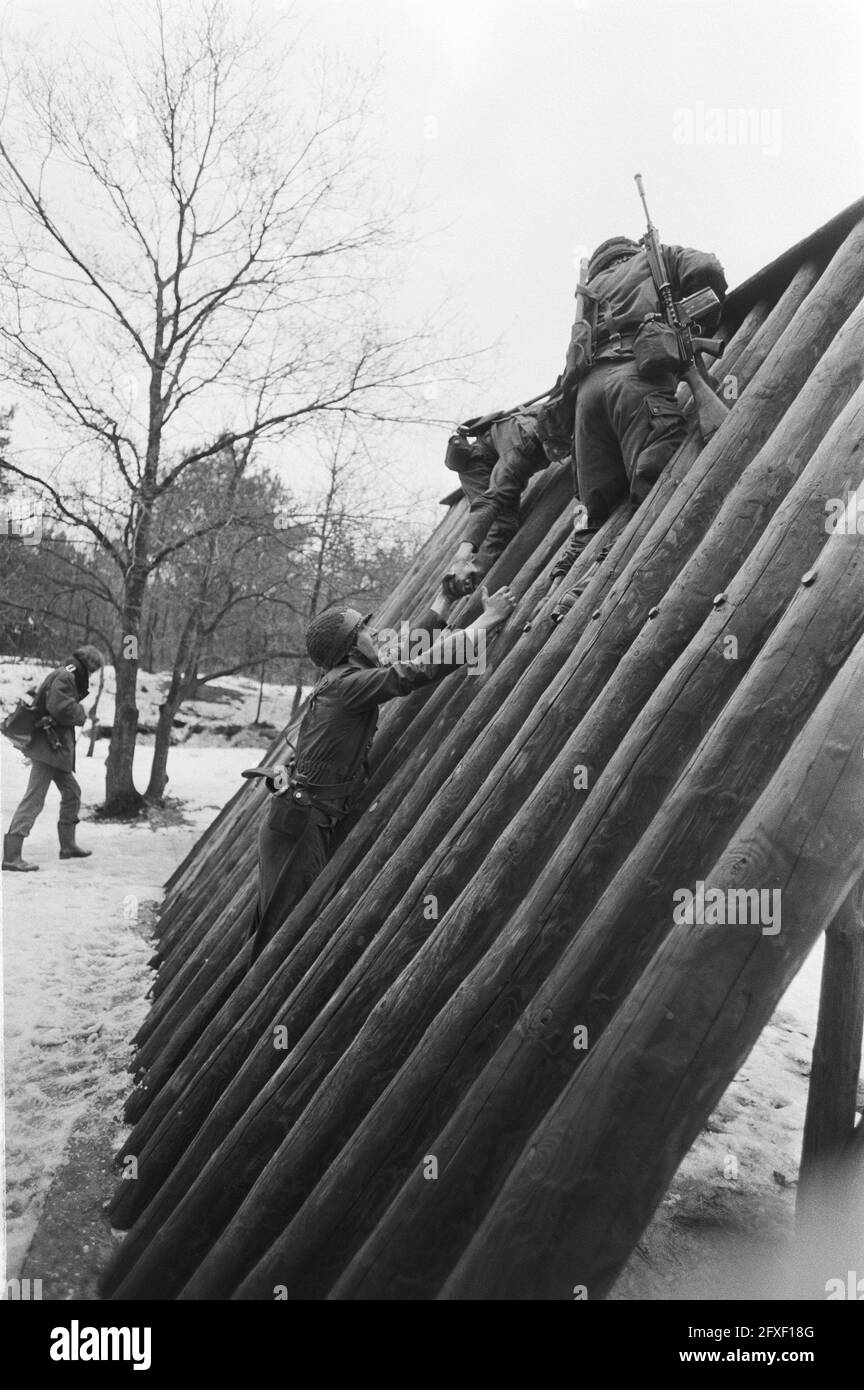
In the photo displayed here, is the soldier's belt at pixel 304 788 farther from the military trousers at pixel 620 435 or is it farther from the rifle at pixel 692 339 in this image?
the rifle at pixel 692 339

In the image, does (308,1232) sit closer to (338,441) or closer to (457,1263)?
(457,1263)

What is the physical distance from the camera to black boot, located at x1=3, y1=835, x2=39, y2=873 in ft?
23.3

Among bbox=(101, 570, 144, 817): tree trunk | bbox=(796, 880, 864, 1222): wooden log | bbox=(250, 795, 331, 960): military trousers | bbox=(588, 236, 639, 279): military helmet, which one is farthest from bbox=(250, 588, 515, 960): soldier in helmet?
bbox=(101, 570, 144, 817): tree trunk

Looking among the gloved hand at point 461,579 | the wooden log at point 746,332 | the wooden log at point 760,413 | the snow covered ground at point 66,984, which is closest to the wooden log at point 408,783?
the wooden log at point 746,332

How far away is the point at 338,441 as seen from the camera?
12.5 meters

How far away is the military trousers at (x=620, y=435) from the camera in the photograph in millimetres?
3203

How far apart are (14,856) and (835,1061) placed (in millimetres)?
6422

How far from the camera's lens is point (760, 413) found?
2826 mm

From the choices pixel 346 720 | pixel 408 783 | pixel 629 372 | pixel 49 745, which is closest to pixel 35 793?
pixel 49 745

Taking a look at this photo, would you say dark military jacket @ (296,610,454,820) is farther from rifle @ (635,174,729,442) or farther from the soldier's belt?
rifle @ (635,174,729,442)

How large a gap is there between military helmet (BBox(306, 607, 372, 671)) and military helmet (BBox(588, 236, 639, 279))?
6.37ft

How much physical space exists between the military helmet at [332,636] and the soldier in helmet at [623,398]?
3.24ft

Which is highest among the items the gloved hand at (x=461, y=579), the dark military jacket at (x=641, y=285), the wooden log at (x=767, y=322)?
the dark military jacket at (x=641, y=285)

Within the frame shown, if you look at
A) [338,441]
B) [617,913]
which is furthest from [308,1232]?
[338,441]
